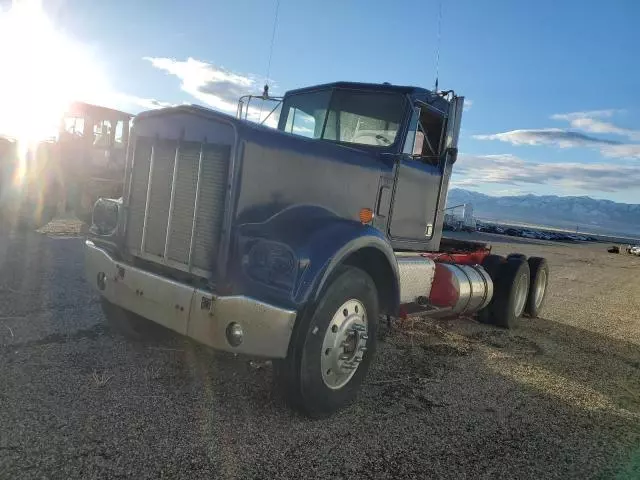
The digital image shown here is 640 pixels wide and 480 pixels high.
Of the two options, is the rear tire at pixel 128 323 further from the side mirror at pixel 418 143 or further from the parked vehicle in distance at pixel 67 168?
the parked vehicle in distance at pixel 67 168

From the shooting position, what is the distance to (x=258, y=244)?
3.38 m

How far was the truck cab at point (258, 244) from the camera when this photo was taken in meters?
3.31

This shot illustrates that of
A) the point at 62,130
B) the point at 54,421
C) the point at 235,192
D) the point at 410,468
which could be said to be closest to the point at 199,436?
the point at 54,421

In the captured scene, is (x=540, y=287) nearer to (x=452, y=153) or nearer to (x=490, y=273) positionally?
(x=490, y=273)

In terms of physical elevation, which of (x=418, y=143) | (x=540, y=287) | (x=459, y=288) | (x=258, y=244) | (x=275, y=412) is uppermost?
(x=418, y=143)

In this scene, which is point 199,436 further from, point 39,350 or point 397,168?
point 397,168

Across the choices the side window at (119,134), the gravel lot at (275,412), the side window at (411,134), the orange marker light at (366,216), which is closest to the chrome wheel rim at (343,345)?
the gravel lot at (275,412)

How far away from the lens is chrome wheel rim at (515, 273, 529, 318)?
757cm

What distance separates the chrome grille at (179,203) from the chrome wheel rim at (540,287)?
6.35 metres

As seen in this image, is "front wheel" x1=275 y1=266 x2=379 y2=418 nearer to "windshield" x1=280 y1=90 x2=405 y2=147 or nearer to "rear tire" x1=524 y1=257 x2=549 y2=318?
"windshield" x1=280 y1=90 x2=405 y2=147

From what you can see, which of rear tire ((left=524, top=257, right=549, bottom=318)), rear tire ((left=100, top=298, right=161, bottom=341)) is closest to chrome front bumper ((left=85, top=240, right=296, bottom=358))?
rear tire ((left=100, top=298, right=161, bottom=341))

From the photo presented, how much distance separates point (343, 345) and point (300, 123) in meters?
2.76

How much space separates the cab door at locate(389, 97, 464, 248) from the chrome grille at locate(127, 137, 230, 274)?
6.88 feet

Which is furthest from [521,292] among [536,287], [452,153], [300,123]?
[300,123]
